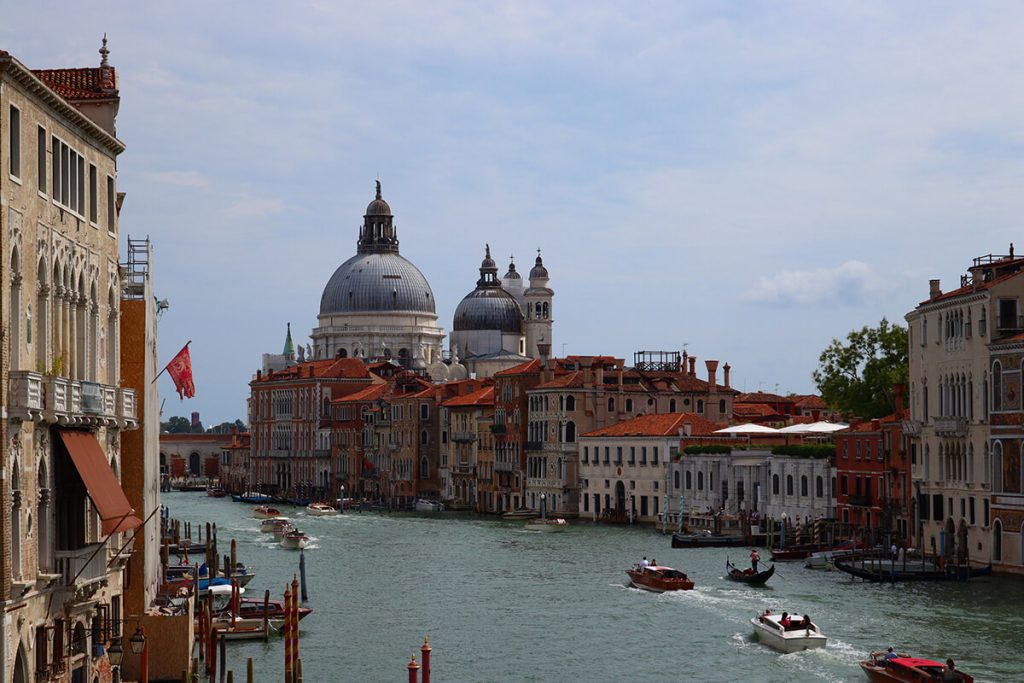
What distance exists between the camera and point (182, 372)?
28578 mm

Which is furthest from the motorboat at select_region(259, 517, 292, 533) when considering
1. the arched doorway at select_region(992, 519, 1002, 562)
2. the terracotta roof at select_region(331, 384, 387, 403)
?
the terracotta roof at select_region(331, 384, 387, 403)

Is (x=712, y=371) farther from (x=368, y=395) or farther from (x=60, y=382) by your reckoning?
(x=60, y=382)

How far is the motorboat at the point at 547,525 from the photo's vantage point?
6431cm

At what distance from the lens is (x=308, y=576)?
45.6m

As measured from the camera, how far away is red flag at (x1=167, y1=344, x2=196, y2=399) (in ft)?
93.6

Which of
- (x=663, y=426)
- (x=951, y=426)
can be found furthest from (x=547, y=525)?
(x=951, y=426)

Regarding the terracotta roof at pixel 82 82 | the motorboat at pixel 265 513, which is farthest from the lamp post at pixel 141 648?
the motorboat at pixel 265 513

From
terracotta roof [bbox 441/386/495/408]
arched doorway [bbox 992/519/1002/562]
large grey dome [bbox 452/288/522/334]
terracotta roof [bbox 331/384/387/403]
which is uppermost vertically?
large grey dome [bbox 452/288/522/334]

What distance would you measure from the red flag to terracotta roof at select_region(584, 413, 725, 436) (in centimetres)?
3826

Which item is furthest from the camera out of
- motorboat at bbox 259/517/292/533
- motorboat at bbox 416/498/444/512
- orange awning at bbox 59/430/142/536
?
motorboat at bbox 416/498/444/512

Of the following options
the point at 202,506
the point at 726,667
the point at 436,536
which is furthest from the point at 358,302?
the point at 726,667

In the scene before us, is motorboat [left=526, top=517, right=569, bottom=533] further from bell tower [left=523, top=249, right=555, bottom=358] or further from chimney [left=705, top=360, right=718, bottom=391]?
Answer: bell tower [left=523, top=249, right=555, bottom=358]

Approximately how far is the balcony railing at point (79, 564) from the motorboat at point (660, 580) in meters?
22.5

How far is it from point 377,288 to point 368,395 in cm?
1941
